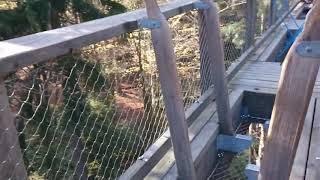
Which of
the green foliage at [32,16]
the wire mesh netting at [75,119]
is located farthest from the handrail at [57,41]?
the green foliage at [32,16]

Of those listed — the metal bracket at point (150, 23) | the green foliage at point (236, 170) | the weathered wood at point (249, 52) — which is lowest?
the green foliage at point (236, 170)

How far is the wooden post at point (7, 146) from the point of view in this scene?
114cm

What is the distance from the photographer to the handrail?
3.79 ft

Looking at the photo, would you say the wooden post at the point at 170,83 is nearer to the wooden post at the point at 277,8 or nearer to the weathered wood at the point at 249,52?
Result: the weathered wood at the point at 249,52

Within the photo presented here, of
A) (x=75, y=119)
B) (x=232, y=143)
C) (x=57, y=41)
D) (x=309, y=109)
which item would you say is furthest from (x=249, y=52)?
(x=57, y=41)

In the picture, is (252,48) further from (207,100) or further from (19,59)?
(19,59)

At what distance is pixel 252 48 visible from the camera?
4.68m

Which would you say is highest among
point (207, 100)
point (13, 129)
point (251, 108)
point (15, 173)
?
point (13, 129)

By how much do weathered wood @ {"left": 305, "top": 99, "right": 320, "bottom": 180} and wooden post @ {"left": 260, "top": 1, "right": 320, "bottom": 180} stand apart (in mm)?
1116

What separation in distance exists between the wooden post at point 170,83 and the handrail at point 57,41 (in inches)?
3.9

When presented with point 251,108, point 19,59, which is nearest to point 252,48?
point 251,108

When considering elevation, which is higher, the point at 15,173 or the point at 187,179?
the point at 15,173

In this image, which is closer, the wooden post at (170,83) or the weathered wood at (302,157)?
the wooden post at (170,83)

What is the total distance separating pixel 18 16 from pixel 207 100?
9.71 feet
